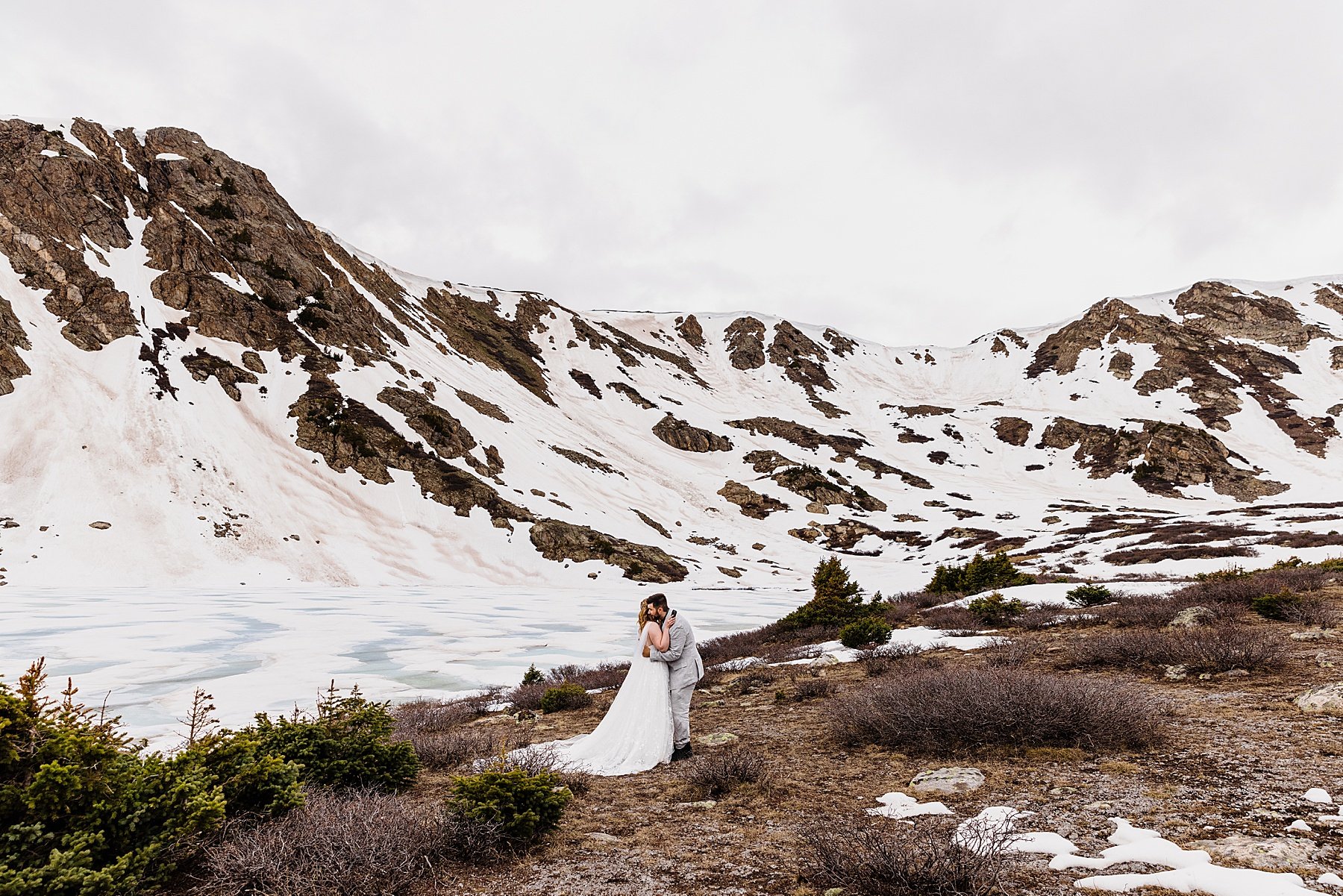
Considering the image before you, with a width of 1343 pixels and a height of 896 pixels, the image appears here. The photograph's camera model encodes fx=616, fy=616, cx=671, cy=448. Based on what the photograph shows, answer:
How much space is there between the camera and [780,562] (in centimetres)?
5638

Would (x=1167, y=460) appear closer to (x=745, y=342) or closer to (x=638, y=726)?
(x=745, y=342)

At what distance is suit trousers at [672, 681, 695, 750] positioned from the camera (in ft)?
23.5

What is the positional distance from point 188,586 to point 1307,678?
40275 millimetres

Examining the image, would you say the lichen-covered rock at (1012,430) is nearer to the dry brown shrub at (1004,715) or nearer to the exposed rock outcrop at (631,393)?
the exposed rock outcrop at (631,393)

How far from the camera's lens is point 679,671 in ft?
24.0

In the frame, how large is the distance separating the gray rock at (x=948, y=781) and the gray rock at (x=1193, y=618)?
8.19 meters

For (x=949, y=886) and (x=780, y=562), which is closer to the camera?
(x=949, y=886)

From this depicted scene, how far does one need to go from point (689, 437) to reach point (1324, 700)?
82.5m

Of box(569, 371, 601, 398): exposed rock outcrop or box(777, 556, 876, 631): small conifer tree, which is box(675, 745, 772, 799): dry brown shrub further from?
box(569, 371, 601, 398): exposed rock outcrop

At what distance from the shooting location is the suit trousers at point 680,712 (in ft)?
23.5

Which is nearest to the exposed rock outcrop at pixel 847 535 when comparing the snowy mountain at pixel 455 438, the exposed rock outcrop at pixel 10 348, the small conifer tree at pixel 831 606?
the snowy mountain at pixel 455 438

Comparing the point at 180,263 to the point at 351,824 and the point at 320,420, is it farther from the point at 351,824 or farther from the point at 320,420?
the point at 351,824

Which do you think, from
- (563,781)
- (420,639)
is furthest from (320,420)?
(563,781)

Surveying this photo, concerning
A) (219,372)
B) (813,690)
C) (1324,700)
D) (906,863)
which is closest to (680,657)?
(813,690)
